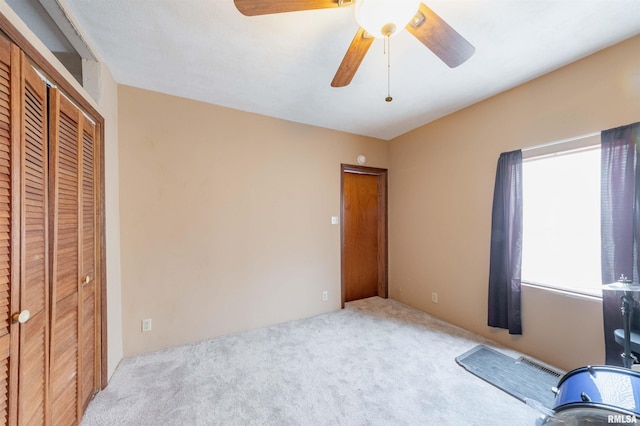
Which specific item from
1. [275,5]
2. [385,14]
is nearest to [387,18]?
[385,14]

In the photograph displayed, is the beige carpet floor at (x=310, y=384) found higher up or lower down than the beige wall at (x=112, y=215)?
lower down

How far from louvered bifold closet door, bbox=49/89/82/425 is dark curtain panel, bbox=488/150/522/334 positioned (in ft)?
10.9

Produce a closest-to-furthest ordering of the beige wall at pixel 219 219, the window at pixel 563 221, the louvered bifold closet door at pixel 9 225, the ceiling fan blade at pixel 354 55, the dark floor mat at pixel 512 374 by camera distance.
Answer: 1. the louvered bifold closet door at pixel 9 225
2. the ceiling fan blade at pixel 354 55
3. the dark floor mat at pixel 512 374
4. the window at pixel 563 221
5. the beige wall at pixel 219 219

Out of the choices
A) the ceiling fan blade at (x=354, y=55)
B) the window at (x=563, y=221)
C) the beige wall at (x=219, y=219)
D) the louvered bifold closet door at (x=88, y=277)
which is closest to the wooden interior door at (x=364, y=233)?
the beige wall at (x=219, y=219)

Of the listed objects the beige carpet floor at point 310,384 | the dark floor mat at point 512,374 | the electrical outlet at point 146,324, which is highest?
the electrical outlet at point 146,324

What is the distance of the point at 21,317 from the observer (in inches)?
38.1

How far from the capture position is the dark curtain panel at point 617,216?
1.59 m

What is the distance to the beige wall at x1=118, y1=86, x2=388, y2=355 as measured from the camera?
2.21 metres

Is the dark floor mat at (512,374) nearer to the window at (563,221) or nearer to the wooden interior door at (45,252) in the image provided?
the window at (563,221)

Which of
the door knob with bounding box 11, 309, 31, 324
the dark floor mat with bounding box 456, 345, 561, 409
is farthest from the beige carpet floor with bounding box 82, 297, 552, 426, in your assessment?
the door knob with bounding box 11, 309, 31, 324

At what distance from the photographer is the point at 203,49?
5.61ft

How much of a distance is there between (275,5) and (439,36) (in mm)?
792

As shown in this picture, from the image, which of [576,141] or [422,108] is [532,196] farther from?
[422,108]

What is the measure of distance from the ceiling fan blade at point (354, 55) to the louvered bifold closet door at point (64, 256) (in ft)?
5.16
